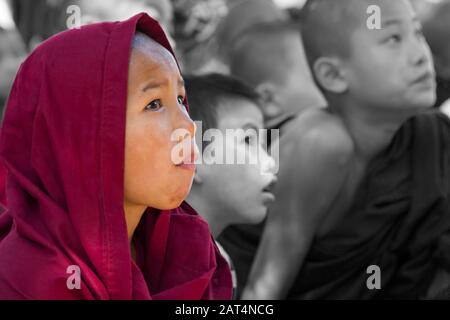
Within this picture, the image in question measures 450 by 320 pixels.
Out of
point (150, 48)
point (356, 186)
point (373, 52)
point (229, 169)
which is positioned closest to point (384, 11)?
point (373, 52)

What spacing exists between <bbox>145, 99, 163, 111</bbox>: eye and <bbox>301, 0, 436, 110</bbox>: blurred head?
0.78m

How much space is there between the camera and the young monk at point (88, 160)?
0.80 metres

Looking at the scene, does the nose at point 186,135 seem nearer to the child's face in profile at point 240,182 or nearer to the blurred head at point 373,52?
the child's face in profile at point 240,182

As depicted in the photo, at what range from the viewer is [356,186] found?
1.60 m

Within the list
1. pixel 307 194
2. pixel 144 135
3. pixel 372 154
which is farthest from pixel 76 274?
pixel 372 154

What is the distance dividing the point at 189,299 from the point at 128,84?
0.22 meters

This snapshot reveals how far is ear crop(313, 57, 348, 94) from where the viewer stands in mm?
1608

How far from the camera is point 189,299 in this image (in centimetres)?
84

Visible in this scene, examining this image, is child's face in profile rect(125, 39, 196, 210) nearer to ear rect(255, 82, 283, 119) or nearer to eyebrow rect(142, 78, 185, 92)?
eyebrow rect(142, 78, 185, 92)

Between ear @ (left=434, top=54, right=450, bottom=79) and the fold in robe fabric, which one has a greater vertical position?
ear @ (left=434, top=54, right=450, bottom=79)

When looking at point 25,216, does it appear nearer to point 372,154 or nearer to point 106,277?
point 106,277

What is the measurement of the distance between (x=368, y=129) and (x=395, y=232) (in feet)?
0.67

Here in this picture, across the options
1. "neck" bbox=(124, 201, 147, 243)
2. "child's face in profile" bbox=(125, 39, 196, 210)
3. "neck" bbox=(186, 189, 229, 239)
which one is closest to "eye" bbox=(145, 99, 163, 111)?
"child's face in profile" bbox=(125, 39, 196, 210)

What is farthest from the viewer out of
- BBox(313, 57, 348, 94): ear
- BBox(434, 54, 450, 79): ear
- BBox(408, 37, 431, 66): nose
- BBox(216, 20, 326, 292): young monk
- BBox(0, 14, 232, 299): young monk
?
BBox(216, 20, 326, 292): young monk
